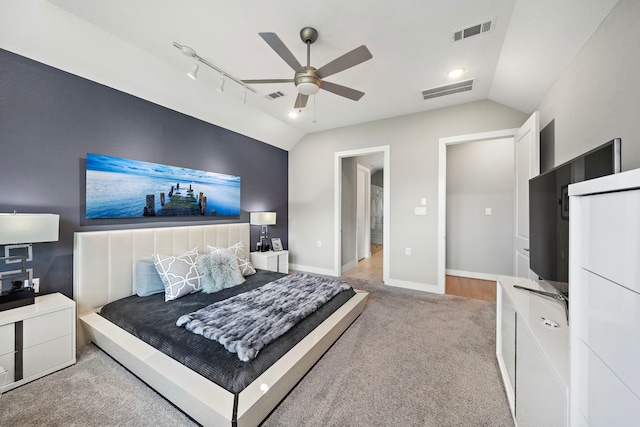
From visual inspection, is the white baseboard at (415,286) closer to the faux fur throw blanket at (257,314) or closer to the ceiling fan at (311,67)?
the faux fur throw blanket at (257,314)

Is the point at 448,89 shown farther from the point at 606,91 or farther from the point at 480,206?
the point at 480,206

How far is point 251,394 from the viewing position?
1381 millimetres

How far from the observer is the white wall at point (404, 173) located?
3.57 metres

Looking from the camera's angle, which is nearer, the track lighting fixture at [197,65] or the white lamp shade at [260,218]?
the track lighting fixture at [197,65]

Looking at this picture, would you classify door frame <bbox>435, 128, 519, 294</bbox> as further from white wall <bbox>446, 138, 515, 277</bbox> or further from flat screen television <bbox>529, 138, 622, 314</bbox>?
flat screen television <bbox>529, 138, 622, 314</bbox>

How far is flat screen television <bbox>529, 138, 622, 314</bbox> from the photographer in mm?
1266

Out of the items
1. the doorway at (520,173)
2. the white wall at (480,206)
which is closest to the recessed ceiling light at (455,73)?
the doorway at (520,173)

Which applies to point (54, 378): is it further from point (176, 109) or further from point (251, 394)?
point (176, 109)

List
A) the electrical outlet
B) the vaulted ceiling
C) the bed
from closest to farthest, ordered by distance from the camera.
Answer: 1. the bed
2. the vaulted ceiling
3. the electrical outlet

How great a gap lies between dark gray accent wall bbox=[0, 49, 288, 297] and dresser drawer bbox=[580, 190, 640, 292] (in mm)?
3521

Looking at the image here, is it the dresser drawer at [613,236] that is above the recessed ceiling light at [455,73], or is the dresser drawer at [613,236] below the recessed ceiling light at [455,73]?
below

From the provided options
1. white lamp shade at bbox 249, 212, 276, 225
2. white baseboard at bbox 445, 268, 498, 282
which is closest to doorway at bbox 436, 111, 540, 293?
white baseboard at bbox 445, 268, 498, 282

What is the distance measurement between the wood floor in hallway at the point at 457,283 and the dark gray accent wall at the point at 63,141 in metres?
3.30

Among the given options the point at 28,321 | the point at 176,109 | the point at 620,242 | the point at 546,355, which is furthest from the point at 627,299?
the point at 176,109
